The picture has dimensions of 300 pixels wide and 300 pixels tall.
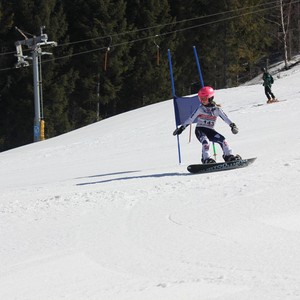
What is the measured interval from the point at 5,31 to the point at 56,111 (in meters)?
6.34

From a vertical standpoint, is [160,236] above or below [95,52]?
below

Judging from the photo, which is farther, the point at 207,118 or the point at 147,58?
the point at 147,58

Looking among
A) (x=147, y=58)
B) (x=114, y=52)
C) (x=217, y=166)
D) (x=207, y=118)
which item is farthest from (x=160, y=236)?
(x=147, y=58)

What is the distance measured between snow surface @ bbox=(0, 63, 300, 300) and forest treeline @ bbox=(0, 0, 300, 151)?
1192 inches

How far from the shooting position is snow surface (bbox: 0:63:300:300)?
14.4 ft

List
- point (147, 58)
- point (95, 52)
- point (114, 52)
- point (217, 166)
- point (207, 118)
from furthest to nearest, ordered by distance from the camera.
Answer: point (147, 58) < point (114, 52) < point (95, 52) < point (207, 118) < point (217, 166)

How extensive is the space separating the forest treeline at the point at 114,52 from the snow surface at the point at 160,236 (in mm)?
30287

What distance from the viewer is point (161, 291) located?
14.1 feet

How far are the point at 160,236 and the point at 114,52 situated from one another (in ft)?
124

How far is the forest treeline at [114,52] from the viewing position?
4028cm

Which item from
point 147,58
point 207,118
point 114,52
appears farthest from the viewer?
point 147,58

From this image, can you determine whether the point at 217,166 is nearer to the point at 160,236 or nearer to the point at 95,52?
the point at 160,236

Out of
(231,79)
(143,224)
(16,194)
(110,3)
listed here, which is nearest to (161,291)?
Answer: (143,224)

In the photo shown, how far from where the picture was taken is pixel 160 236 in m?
5.62
